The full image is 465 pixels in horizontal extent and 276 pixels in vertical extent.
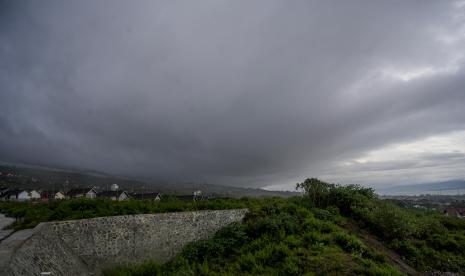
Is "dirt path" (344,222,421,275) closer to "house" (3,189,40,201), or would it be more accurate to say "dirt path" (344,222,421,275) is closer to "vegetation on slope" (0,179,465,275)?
"vegetation on slope" (0,179,465,275)

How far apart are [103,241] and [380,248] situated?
1518 cm

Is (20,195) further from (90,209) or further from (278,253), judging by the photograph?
(278,253)

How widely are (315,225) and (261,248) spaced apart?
14.1 ft

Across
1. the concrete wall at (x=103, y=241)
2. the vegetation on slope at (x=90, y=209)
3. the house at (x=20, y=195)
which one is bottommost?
the house at (x=20, y=195)

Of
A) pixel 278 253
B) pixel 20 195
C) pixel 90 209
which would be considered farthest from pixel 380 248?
pixel 20 195

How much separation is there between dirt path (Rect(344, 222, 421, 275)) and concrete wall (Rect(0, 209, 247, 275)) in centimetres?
804

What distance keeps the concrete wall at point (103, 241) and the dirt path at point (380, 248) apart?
26.4ft

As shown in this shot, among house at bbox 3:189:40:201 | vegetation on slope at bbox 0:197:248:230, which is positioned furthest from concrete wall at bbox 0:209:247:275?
house at bbox 3:189:40:201

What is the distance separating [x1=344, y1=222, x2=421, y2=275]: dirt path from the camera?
43.3ft

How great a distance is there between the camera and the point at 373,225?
18.9 m

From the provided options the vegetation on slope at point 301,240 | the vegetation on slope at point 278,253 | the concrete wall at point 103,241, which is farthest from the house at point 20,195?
the vegetation on slope at point 278,253

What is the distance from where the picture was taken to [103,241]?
13.5 m

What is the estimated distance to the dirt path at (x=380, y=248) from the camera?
43.3ft

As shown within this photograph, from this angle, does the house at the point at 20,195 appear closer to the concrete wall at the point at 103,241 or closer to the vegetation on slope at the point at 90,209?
the vegetation on slope at the point at 90,209
